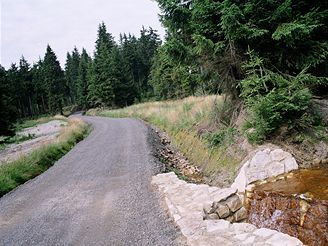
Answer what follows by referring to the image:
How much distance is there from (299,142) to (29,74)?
247ft

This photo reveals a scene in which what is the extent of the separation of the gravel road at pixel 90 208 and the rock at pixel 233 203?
114 cm

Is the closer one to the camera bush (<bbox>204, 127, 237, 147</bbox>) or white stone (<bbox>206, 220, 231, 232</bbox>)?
white stone (<bbox>206, 220, 231, 232</bbox>)

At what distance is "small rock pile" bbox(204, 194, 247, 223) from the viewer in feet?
19.2

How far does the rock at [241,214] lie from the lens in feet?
20.0

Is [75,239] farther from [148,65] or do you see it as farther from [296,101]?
[148,65]

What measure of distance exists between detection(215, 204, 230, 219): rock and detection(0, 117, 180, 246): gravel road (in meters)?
0.86

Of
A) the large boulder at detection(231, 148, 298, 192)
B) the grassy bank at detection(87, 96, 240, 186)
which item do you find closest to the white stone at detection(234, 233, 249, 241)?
the large boulder at detection(231, 148, 298, 192)

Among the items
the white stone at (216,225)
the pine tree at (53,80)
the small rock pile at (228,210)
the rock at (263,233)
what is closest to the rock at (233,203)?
the small rock pile at (228,210)

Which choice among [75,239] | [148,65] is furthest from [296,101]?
[148,65]

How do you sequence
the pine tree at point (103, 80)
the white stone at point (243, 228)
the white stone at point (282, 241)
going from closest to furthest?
1. the white stone at point (282, 241)
2. the white stone at point (243, 228)
3. the pine tree at point (103, 80)

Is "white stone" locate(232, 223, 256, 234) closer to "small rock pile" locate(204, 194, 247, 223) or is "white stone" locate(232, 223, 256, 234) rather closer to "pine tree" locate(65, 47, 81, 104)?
"small rock pile" locate(204, 194, 247, 223)

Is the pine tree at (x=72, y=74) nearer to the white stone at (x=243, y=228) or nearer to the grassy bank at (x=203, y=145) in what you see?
the grassy bank at (x=203, y=145)

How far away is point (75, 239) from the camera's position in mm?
6086

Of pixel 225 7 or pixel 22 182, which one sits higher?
pixel 225 7
